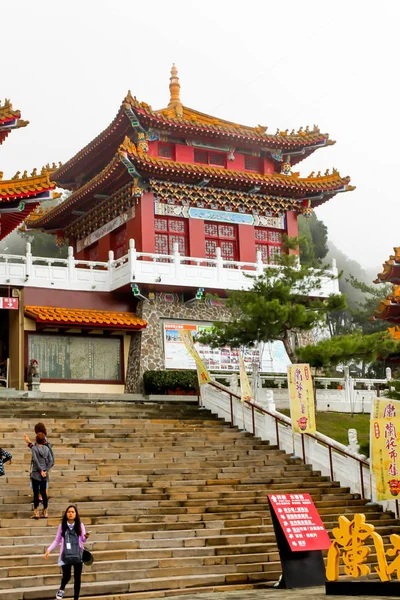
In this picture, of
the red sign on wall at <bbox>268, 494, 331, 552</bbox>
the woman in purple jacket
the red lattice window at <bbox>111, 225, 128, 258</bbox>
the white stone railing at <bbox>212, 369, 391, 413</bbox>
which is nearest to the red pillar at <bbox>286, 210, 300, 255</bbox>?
the red lattice window at <bbox>111, 225, 128, 258</bbox>

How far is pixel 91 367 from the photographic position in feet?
96.3

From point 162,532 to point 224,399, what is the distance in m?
9.29

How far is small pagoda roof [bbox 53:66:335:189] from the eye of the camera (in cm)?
3150

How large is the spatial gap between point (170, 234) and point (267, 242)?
156 inches

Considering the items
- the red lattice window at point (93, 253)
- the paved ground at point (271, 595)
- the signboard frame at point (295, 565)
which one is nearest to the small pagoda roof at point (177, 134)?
the red lattice window at point (93, 253)

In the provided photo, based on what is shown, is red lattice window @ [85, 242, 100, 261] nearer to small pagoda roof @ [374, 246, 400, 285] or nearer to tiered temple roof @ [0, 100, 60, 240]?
tiered temple roof @ [0, 100, 60, 240]

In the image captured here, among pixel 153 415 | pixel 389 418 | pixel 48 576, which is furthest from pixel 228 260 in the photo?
pixel 48 576

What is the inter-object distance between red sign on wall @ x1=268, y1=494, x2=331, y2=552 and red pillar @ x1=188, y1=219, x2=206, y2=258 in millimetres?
18518

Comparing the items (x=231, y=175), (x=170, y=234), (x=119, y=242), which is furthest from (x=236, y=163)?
(x=119, y=242)

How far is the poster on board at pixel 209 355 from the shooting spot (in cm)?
2992

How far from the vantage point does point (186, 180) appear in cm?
3184

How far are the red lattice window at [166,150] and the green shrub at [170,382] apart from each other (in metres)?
8.65

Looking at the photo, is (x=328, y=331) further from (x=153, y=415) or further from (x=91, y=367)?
(x=153, y=415)

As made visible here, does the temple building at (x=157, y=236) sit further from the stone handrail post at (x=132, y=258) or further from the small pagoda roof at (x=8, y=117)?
the small pagoda roof at (x=8, y=117)
